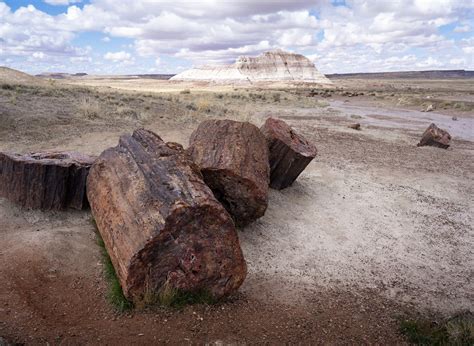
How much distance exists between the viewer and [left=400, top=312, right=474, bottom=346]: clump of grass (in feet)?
14.0

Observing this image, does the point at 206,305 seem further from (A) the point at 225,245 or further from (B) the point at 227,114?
(B) the point at 227,114

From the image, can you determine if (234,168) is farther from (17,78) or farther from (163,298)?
(17,78)

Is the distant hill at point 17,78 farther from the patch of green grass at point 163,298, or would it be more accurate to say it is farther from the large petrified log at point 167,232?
the patch of green grass at point 163,298

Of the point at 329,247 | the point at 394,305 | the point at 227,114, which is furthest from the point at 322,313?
the point at 227,114

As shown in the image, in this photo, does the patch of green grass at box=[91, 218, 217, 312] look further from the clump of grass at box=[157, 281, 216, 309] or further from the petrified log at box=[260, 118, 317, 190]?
the petrified log at box=[260, 118, 317, 190]

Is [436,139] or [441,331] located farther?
[436,139]

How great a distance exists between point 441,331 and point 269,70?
97611 mm

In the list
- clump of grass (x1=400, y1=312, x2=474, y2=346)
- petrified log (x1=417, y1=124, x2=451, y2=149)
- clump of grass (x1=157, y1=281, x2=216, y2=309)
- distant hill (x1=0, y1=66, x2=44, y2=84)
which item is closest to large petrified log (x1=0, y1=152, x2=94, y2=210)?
clump of grass (x1=157, y1=281, x2=216, y2=309)

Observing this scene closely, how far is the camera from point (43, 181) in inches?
237

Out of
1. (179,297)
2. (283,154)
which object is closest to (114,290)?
(179,297)

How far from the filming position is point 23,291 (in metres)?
4.33

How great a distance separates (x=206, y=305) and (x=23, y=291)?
1890 millimetres

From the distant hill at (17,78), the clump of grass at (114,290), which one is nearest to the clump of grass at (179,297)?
the clump of grass at (114,290)

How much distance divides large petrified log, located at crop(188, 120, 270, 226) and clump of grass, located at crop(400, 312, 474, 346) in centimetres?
271
